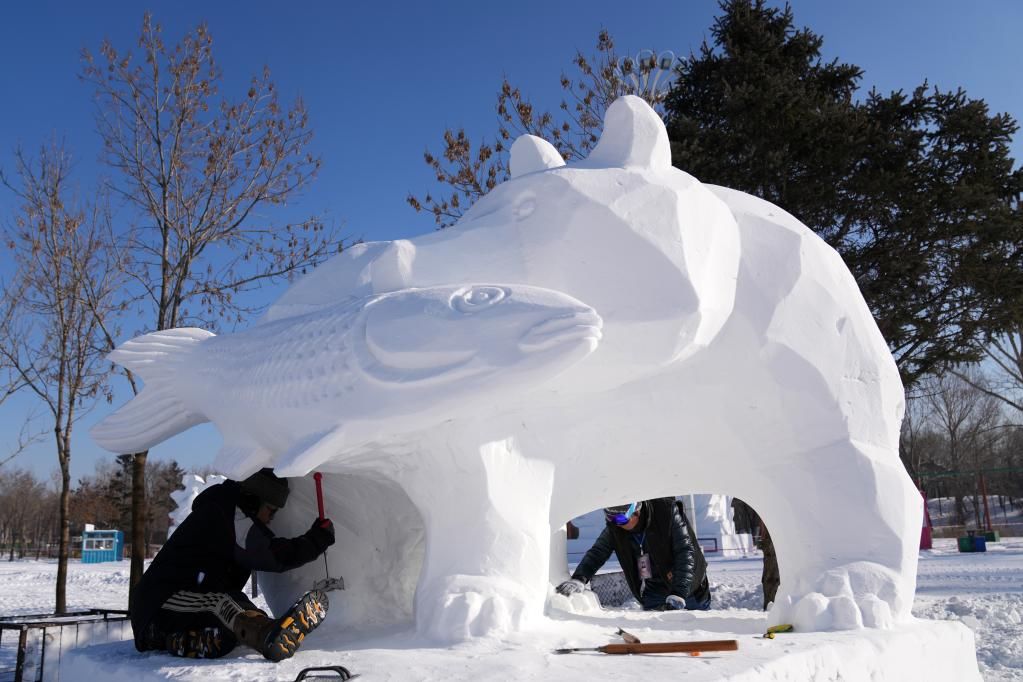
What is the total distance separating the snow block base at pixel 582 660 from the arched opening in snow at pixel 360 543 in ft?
1.52

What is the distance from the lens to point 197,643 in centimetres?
289

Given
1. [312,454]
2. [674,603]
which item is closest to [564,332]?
[312,454]

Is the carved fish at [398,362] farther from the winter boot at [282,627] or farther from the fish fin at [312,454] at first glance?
the winter boot at [282,627]

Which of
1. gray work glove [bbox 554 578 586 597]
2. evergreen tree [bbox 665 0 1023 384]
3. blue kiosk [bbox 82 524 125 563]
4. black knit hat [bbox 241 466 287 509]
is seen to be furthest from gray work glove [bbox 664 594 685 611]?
blue kiosk [bbox 82 524 125 563]

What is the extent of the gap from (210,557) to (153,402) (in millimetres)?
906

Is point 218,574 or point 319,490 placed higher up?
point 319,490

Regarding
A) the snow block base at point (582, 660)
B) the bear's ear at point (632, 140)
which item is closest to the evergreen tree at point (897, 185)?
the bear's ear at point (632, 140)

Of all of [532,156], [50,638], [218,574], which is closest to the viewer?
[218,574]

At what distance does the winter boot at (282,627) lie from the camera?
2.66 m

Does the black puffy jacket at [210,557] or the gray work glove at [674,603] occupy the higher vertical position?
the black puffy jacket at [210,557]

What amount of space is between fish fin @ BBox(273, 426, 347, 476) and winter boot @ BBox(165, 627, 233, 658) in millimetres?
643

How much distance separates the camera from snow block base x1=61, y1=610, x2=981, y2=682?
231 centimetres

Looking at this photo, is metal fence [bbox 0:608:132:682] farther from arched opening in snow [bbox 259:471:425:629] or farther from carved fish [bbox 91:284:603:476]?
carved fish [bbox 91:284:603:476]

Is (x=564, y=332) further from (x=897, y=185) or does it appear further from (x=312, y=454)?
(x=897, y=185)
